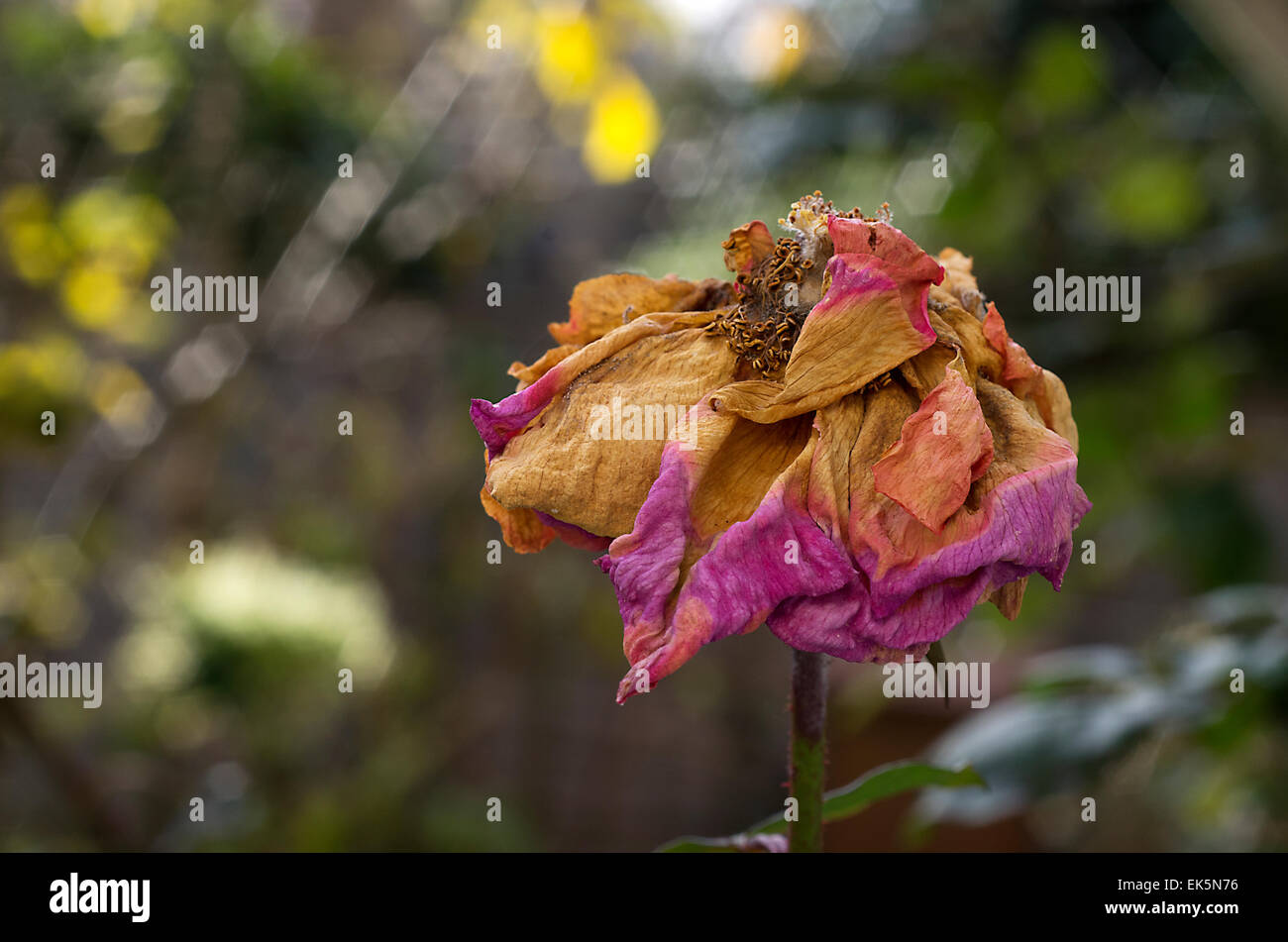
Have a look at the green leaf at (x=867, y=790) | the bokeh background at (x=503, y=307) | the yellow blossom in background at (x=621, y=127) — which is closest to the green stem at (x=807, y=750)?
the green leaf at (x=867, y=790)

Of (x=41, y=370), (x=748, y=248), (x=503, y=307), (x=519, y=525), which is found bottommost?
(x=519, y=525)

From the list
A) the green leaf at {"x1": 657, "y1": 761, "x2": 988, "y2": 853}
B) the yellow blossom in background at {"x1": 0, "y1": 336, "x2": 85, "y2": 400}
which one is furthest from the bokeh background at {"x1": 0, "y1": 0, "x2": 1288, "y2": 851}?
the green leaf at {"x1": 657, "y1": 761, "x2": 988, "y2": 853}

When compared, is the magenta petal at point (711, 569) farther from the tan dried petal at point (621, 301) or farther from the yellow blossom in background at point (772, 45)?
the yellow blossom in background at point (772, 45)

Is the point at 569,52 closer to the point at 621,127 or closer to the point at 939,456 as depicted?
the point at 621,127

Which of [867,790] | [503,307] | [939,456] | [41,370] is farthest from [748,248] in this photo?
[503,307]
